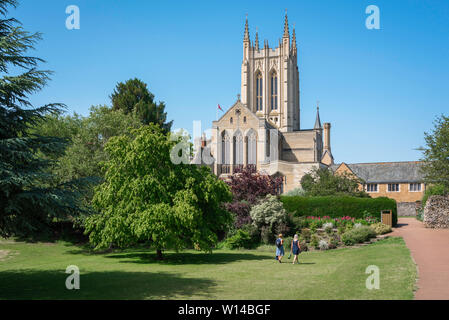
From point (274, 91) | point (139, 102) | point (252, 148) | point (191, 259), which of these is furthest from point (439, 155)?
point (274, 91)

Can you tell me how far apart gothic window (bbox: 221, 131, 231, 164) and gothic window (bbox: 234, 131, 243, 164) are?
4.36 ft

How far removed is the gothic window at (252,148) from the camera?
73188 millimetres

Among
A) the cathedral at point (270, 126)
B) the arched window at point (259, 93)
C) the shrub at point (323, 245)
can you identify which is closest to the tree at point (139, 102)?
the cathedral at point (270, 126)

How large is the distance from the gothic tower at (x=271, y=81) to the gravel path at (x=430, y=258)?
5752 cm

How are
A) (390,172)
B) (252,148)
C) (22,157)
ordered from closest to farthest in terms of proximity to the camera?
(22,157), (390,172), (252,148)

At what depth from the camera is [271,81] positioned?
89.2 metres

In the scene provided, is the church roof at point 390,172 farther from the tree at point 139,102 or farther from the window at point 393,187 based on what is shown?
the tree at point 139,102

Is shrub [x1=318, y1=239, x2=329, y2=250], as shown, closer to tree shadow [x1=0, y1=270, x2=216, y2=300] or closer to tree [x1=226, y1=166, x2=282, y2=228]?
tree [x1=226, y1=166, x2=282, y2=228]

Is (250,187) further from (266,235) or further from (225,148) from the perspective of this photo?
(225,148)

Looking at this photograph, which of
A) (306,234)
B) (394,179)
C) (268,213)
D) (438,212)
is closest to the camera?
(306,234)

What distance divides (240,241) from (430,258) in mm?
13881

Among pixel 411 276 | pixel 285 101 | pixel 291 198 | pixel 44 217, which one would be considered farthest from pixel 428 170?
pixel 285 101

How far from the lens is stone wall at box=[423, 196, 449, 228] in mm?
32125
